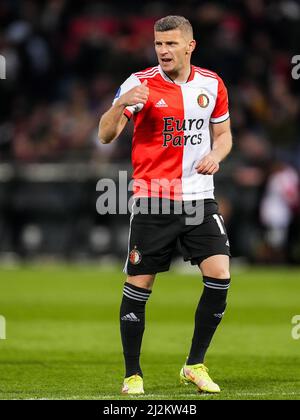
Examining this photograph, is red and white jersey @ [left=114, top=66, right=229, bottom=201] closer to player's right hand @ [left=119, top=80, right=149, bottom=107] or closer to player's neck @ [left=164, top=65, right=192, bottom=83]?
player's neck @ [left=164, top=65, right=192, bottom=83]

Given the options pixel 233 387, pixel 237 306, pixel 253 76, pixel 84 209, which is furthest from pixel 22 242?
pixel 233 387

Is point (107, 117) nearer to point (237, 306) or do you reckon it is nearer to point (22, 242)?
point (237, 306)

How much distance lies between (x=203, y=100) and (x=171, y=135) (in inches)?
13.7

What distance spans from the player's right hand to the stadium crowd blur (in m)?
12.0

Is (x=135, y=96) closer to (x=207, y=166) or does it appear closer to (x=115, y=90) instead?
(x=207, y=166)

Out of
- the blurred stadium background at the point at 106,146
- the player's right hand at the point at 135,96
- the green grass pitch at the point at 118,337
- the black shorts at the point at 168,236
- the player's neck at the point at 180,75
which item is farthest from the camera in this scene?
the blurred stadium background at the point at 106,146

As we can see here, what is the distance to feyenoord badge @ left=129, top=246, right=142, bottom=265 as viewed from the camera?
7.59 metres

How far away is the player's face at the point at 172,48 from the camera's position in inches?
295

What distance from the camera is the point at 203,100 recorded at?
306 inches

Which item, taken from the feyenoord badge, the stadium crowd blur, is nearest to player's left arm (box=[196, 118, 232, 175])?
the feyenoord badge

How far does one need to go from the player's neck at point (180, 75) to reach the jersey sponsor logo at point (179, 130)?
28 cm

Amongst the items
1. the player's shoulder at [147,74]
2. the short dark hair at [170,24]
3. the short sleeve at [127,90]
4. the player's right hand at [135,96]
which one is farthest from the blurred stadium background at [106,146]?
the player's right hand at [135,96]

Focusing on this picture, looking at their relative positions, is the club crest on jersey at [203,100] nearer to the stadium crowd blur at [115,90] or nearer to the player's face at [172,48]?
the player's face at [172,48]

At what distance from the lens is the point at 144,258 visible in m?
7.59
